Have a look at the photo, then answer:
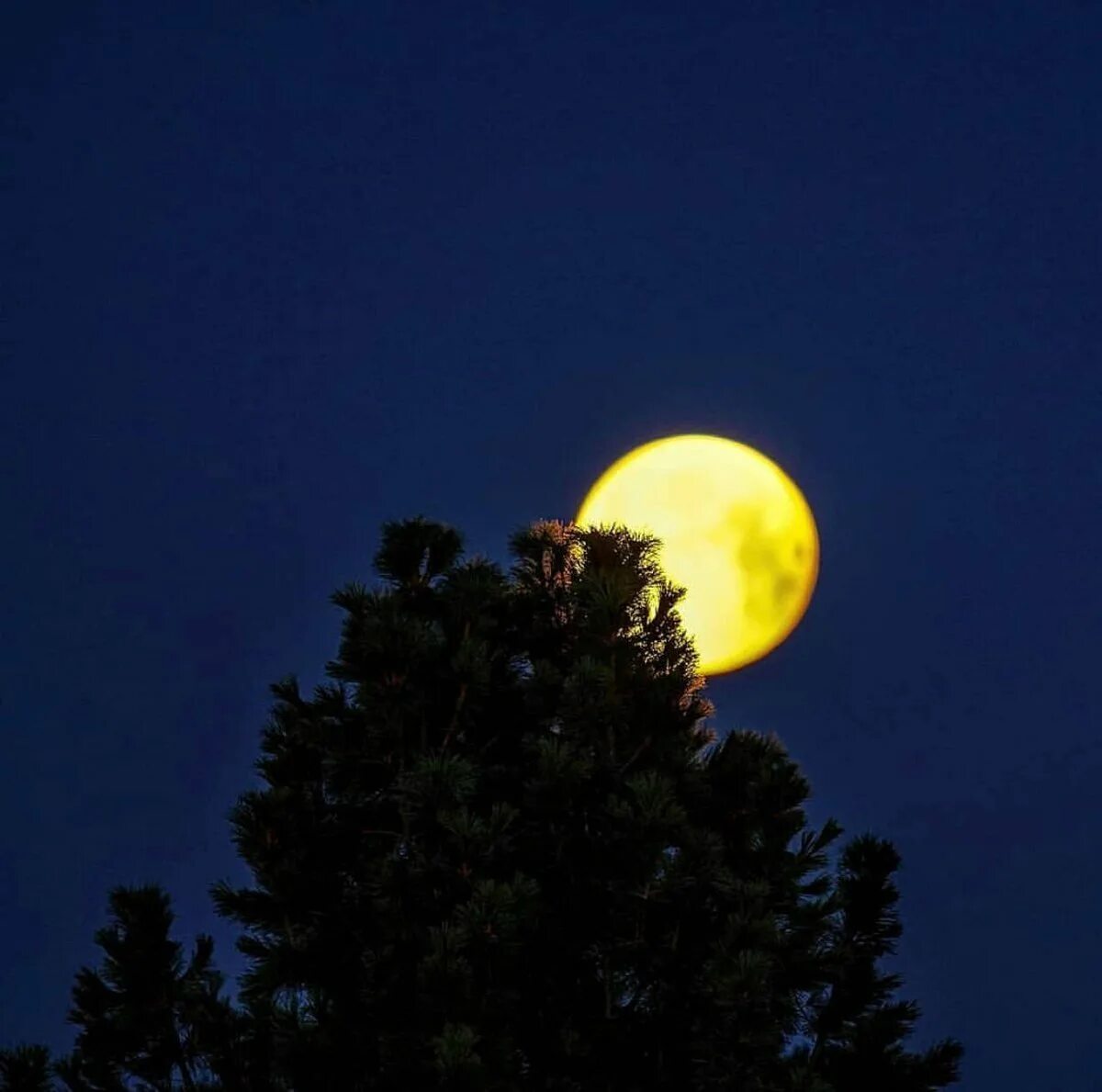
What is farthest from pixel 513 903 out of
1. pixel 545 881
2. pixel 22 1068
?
pixel 22 1068

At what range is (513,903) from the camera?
8703mm

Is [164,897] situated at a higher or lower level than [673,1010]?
higher

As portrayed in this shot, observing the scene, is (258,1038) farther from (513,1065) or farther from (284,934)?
(513,1065)

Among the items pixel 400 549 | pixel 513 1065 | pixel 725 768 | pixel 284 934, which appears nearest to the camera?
pixel 513 1065

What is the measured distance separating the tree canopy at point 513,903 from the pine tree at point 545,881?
2 centimetres

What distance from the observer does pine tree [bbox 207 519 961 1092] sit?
873cm

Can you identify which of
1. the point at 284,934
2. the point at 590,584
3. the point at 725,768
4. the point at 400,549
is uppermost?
the point at 400,549

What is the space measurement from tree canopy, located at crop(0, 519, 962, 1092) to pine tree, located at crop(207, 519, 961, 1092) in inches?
0.8

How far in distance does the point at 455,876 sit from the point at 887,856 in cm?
347

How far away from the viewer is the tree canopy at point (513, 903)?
878cm

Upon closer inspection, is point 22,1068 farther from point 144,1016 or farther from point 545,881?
point 545,881

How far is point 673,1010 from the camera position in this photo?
30.1 feet

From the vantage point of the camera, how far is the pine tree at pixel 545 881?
8734 mm

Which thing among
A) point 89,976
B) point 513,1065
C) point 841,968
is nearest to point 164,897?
point 89,976
